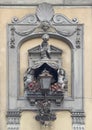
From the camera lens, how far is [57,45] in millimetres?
16406

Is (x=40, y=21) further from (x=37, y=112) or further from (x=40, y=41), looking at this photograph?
(x=37, y=112)

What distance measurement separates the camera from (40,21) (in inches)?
646

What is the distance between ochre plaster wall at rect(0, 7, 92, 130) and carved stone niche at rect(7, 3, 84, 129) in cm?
7

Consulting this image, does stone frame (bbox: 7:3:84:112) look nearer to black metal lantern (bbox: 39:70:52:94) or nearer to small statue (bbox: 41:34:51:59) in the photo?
small statue (bbox: 41:34:51:59)

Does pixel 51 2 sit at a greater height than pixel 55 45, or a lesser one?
greater

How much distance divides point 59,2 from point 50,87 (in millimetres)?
1359

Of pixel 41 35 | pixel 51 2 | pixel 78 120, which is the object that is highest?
pixel 51 2

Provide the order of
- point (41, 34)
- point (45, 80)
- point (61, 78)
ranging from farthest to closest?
point (41, 34)
point (61, 78)
point (45, 80)

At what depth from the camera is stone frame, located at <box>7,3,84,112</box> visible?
16.3 m

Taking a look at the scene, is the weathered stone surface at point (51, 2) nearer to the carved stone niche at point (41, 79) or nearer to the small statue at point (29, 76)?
the carved stone niche at point (41, 79)

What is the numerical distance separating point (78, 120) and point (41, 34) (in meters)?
1.44

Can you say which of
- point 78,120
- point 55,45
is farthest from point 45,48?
point 78,120

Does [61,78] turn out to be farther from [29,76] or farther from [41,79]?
[29,76]

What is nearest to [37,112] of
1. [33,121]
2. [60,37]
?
[33,121]
